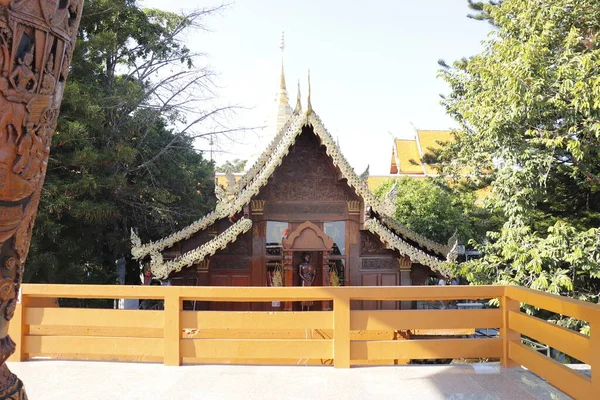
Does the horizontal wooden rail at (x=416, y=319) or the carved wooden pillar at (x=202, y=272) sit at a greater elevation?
the horizontal wooden rail at (x=416, y=319)

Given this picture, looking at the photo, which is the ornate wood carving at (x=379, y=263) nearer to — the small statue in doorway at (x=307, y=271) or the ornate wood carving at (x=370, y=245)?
the ornate wood carving at (x=370, y=245)

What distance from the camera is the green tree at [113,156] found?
9.71 m

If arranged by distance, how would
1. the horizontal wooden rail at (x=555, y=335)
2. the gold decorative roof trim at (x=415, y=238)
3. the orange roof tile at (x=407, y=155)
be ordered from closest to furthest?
1. the horizontal wooden rail at (x=555, y=335)
2. the gold decorative roof trim at (x=415, y=238)
3. the orange roof tile at (x=407, y=155)

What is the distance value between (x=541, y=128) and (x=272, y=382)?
19.8ft

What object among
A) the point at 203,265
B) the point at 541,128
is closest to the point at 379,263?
the point at 203,265

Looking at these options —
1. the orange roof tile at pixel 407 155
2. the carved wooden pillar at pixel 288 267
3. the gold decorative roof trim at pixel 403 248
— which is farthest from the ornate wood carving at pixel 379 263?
the orange roof tile at pixel 407 155

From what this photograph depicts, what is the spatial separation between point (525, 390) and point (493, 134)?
4656 mm

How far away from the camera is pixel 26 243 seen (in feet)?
6.23

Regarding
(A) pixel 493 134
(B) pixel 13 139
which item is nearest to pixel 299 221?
(A) pixel 493 134

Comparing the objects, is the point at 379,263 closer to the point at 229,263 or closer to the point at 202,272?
the point at 229,263

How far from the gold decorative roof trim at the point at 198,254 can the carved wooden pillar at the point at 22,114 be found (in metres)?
7.22

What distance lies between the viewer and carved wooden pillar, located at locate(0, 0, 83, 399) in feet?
5.54

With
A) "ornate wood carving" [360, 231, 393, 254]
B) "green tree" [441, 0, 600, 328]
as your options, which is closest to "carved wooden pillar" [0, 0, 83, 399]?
"green tree" [441, 0, 600, 328]

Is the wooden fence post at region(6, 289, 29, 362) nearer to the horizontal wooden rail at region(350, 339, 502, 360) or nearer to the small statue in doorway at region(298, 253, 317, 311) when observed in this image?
the horizontal wooden rail at region(350, 339, 502, 360)
